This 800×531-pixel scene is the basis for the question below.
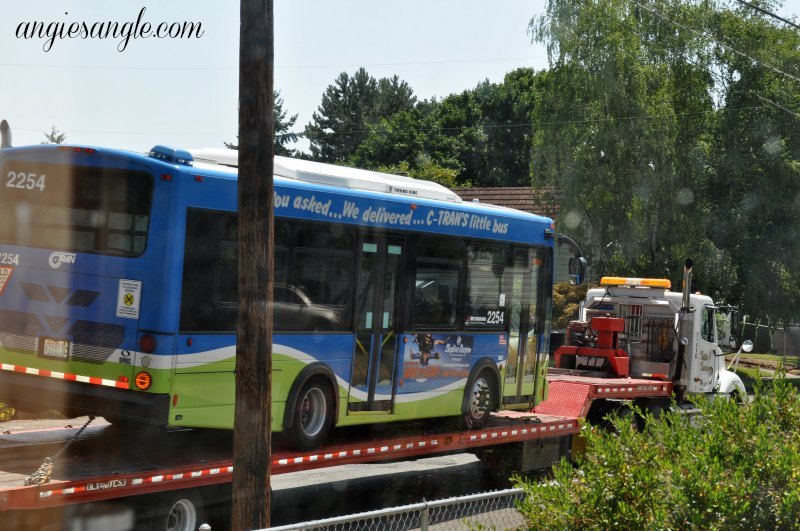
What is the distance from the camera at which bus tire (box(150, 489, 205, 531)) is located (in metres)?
9.27

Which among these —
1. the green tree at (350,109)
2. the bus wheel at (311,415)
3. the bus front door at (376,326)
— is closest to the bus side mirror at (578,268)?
the bus front door at (376,326)

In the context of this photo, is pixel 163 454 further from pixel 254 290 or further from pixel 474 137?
pixel 474 137

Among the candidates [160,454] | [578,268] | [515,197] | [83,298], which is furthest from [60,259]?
[515,197]

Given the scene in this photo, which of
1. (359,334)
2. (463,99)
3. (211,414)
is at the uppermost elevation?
(463,99)

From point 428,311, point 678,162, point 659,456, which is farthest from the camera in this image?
point 678,162

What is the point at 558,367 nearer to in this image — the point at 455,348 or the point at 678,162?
the point at 455,348

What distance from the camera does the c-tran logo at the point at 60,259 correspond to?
9945 millimetres

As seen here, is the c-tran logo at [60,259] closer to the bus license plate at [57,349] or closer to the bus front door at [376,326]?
the bus license plate at [57,349]

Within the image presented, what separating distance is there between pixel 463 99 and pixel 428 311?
54663 millimetres

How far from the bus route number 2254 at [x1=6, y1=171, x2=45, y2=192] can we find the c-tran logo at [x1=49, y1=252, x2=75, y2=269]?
695mm

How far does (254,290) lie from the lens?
8078mm

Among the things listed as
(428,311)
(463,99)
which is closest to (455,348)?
(428,311)

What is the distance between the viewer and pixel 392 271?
12156 mm

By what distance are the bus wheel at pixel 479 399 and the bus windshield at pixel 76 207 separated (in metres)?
5.28
